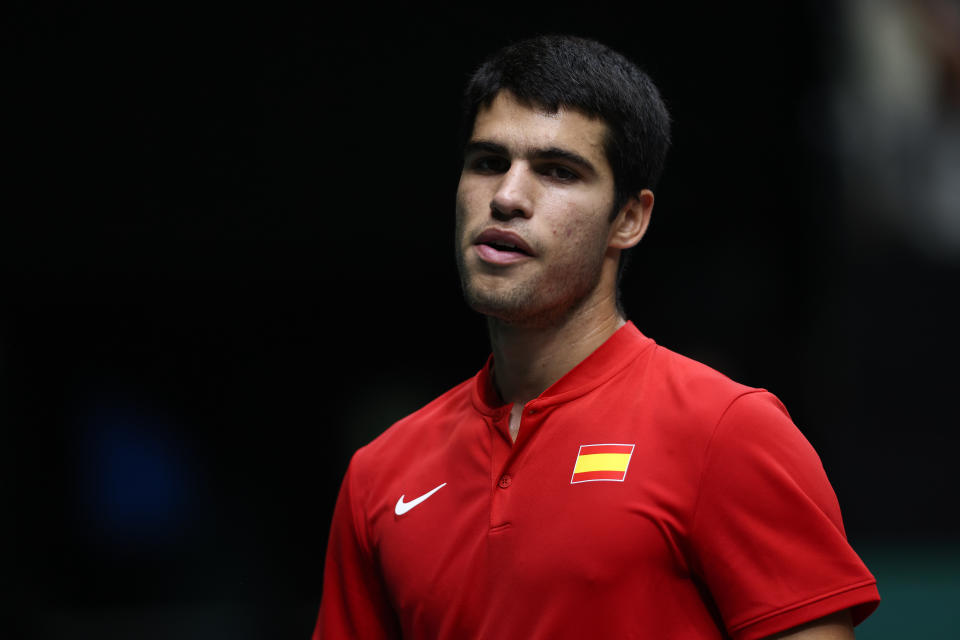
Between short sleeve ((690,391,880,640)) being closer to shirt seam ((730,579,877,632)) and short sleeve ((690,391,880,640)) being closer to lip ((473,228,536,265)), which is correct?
shirt seam ((730,579,877,632))

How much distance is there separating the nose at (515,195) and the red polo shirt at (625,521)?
0.38 metres

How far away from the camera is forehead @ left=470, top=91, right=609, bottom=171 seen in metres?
2.54

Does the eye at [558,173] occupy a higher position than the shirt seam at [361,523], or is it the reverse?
the eye at [558,173]

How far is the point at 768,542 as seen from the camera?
7.03ft

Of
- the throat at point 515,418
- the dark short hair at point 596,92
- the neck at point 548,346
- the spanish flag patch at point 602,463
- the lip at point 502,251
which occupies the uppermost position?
the dark short hair at point 596,92

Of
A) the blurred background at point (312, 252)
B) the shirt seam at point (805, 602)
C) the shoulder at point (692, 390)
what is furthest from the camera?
the blurred background at point (312, 252)

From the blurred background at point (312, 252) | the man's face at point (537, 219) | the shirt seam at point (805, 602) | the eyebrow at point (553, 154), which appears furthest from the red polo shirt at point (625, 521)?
the blurred background at point (312, 252)

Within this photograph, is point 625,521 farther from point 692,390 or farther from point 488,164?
point 488,164

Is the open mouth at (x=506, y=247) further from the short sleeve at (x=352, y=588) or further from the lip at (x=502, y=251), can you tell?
the short sleeve at (x=352, y=588)

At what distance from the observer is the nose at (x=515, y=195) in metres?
2.52

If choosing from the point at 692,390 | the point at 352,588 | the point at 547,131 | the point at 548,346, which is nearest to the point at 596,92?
the point at 547,131

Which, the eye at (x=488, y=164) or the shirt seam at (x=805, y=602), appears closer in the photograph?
the shirt seam at (x=805, y=602)

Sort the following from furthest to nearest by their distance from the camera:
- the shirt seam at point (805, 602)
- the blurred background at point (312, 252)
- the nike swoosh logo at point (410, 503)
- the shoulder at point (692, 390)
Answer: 1. the blurred background at point (312, 252)
2. the nike swoosh logo at point (410, 503)
3. the shoulder at point (692, 390)
4. the shirt seam at point (805, 602)

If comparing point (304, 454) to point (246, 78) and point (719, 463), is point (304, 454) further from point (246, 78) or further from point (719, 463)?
point (719, 463)
